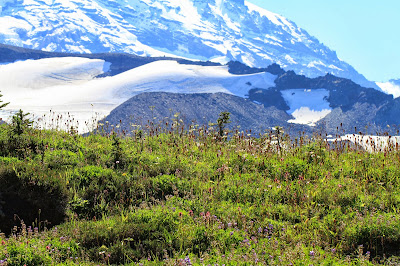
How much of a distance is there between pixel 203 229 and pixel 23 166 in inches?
134

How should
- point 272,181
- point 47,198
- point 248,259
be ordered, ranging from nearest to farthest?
point 248,259
point 47,198
point 272,181

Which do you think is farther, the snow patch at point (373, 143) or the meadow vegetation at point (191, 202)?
the snow patch at point (373, 143)

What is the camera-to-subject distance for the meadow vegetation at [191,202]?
5484 mm

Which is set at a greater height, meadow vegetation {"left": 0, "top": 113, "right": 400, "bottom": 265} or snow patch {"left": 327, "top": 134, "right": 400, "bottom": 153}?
snow patch {"left": 327, "top": 134, "right": 400, "bottom": 153}

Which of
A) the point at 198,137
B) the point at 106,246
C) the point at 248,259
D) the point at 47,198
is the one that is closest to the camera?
the point at 248,259

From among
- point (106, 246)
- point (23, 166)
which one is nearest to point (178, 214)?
point (106, 246)

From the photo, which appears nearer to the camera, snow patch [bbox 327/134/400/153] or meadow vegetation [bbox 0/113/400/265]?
meadow vegetation [bbox 0/113/400/265]

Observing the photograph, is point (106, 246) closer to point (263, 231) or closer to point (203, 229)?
point (203, 229)

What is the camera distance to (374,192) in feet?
24.3

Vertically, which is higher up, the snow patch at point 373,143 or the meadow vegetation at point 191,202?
the snow patch at point 373,143

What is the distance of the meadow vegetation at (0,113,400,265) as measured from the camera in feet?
18.0

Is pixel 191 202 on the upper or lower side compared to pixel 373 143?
lower

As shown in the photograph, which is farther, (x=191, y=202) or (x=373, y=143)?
(x=373, y=143)

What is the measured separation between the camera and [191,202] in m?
6.87
